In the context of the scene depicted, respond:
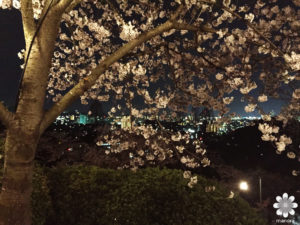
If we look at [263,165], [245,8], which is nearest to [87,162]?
[245,8]

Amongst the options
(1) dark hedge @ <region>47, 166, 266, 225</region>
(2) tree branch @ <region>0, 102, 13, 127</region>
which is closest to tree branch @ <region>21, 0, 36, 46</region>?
(2) tree branch @ <region>0, 102, 13, 127</region>

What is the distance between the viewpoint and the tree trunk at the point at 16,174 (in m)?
4.04

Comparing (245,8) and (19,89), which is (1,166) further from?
(245,8)

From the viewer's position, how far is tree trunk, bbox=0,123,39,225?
404cm

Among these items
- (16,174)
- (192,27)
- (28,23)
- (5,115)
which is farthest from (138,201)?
(28,23)

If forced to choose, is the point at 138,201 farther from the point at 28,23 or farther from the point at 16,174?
the point at 28,23

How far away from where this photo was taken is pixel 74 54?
7.96 meters

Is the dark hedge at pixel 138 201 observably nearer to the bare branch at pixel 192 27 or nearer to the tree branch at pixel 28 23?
the bare branch at pixel 192 27

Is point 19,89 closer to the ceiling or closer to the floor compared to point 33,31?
closer to the floor

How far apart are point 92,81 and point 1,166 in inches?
115

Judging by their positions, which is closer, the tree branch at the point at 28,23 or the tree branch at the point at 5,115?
the tree branch at the point at 5,115

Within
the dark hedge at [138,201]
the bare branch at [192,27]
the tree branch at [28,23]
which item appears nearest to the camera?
the tree branch at [28,23]

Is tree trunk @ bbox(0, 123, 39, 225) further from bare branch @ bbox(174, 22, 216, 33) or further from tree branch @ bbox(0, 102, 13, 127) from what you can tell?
bare branch @ bbox(174, 22, 216, 33)

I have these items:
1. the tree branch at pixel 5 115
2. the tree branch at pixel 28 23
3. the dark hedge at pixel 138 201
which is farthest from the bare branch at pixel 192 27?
the tree branch at pixel 5 115
